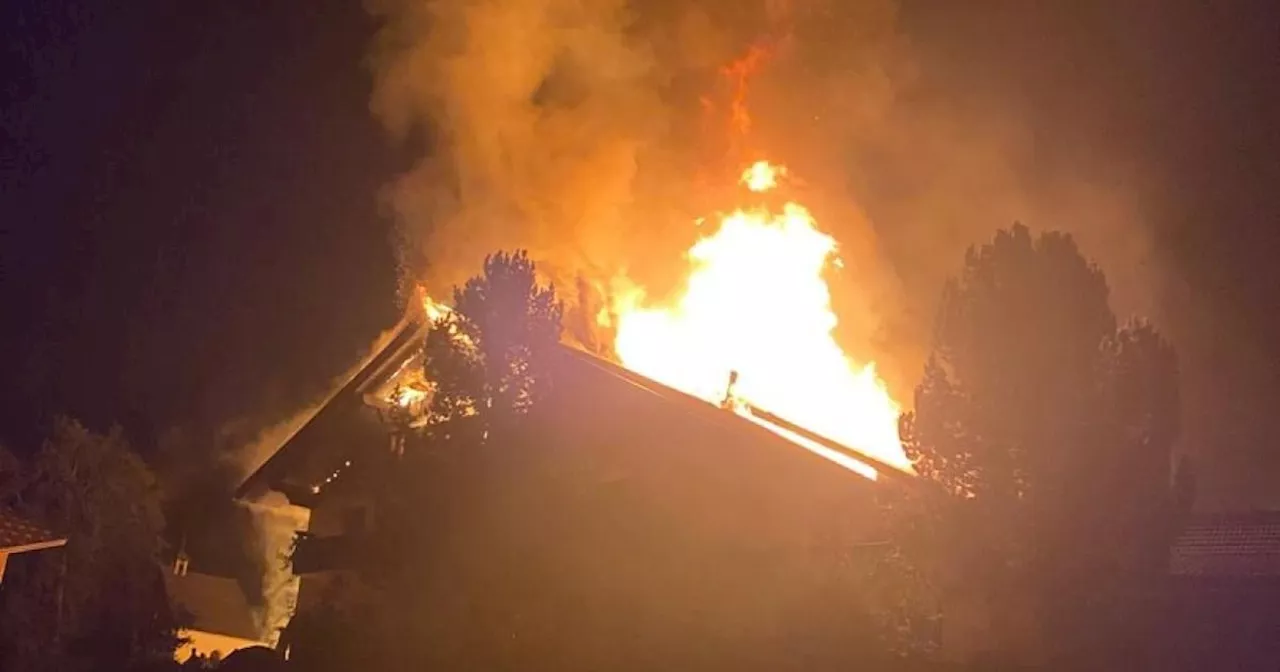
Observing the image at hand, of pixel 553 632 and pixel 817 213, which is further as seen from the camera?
pixel 817 213

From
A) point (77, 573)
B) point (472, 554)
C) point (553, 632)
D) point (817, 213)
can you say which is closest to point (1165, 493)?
point (553, 632)

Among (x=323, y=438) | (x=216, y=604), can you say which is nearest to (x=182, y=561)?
(x=216, y=604)

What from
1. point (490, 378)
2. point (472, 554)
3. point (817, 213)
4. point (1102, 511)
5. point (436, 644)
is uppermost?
point (817, 213)

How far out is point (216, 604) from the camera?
23141 millimetres

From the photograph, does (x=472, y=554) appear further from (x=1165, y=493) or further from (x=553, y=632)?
(x=1165, y=493)

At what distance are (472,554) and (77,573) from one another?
7536 millimetres

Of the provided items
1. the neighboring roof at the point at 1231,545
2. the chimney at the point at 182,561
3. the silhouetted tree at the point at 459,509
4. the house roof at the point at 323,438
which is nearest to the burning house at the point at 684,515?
the silhouetted tree at the point at 459,509

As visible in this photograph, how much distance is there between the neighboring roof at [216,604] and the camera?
73.4 feet

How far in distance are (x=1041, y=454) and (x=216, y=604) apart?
1751 centimetres

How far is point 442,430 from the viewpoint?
15.1 metres

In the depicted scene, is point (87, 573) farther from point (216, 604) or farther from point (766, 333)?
point (766, 333)

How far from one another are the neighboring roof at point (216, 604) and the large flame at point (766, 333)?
377 inches

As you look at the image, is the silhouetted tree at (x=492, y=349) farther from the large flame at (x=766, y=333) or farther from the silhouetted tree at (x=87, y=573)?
the silhouetted tree at (x=87, y=573)

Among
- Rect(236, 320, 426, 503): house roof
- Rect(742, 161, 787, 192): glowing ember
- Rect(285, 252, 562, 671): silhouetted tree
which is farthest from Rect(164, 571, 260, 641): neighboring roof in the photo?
Rect(742, 161, 787, 192): glowing ember
